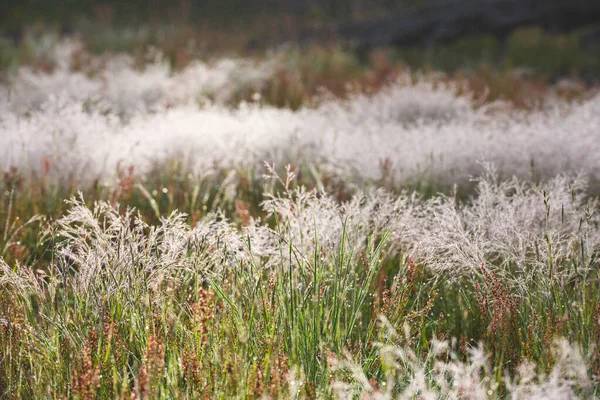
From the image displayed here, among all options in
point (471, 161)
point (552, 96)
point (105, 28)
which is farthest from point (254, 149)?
point (105, 28)

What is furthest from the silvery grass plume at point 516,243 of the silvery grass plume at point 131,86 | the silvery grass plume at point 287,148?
the silvery grass plume at point 131,86

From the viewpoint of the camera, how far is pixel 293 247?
2.07 meters

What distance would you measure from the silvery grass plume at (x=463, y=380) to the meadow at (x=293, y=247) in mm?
16

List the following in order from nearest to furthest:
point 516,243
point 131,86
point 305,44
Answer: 1. point 516,243
2. point 131,86
3. point 305,44

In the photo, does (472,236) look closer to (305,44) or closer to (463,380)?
(463,380)

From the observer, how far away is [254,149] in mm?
3613

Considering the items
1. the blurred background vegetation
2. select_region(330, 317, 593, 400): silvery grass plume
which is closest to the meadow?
select_region(330, 317, 593, 400): silvery grass plume

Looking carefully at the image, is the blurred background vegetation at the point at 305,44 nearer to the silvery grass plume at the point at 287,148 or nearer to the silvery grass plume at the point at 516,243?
the silvery grass plume at the point at 287,148

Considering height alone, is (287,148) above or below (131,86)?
below

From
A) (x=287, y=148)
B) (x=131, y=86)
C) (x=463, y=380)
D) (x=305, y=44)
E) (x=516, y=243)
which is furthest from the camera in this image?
(x=305, y=44)

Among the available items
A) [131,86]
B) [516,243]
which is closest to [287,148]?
[516,243]

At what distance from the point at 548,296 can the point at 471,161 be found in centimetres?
A: 165

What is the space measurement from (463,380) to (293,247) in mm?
920

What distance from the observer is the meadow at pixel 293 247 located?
158 cm
